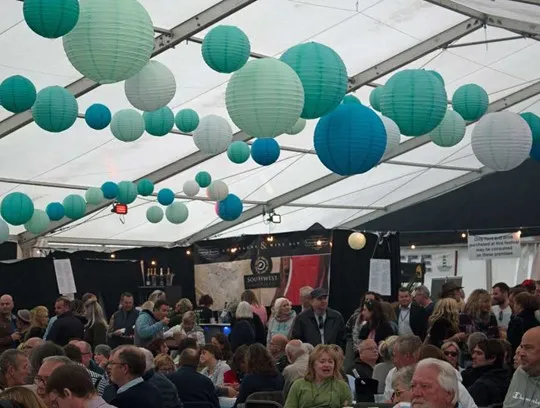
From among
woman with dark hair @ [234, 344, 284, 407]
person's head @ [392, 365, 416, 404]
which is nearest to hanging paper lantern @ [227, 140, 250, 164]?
woman with dark hair @ [234, 344, 284, 407]

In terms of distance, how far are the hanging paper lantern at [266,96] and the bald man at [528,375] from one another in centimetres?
248

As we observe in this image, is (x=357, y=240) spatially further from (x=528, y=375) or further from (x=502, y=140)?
(x=528, y=375)

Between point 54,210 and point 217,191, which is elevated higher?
point 217,191

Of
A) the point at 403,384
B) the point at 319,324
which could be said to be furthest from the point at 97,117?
the point at 403,384

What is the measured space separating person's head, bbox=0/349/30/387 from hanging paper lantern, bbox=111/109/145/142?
15.7ft

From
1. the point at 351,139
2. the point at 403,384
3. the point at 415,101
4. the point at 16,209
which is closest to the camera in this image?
the point at 403,384

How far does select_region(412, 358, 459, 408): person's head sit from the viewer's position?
12.1ft

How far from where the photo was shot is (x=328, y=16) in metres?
11.5

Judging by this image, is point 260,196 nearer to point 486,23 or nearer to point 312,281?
point 312,281

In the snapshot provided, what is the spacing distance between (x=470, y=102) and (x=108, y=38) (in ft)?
16.6

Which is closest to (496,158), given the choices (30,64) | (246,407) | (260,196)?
(246,407)

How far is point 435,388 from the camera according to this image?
3.68 m

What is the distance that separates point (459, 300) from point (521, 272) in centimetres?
735

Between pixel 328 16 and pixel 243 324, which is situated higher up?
pixel 328 16
